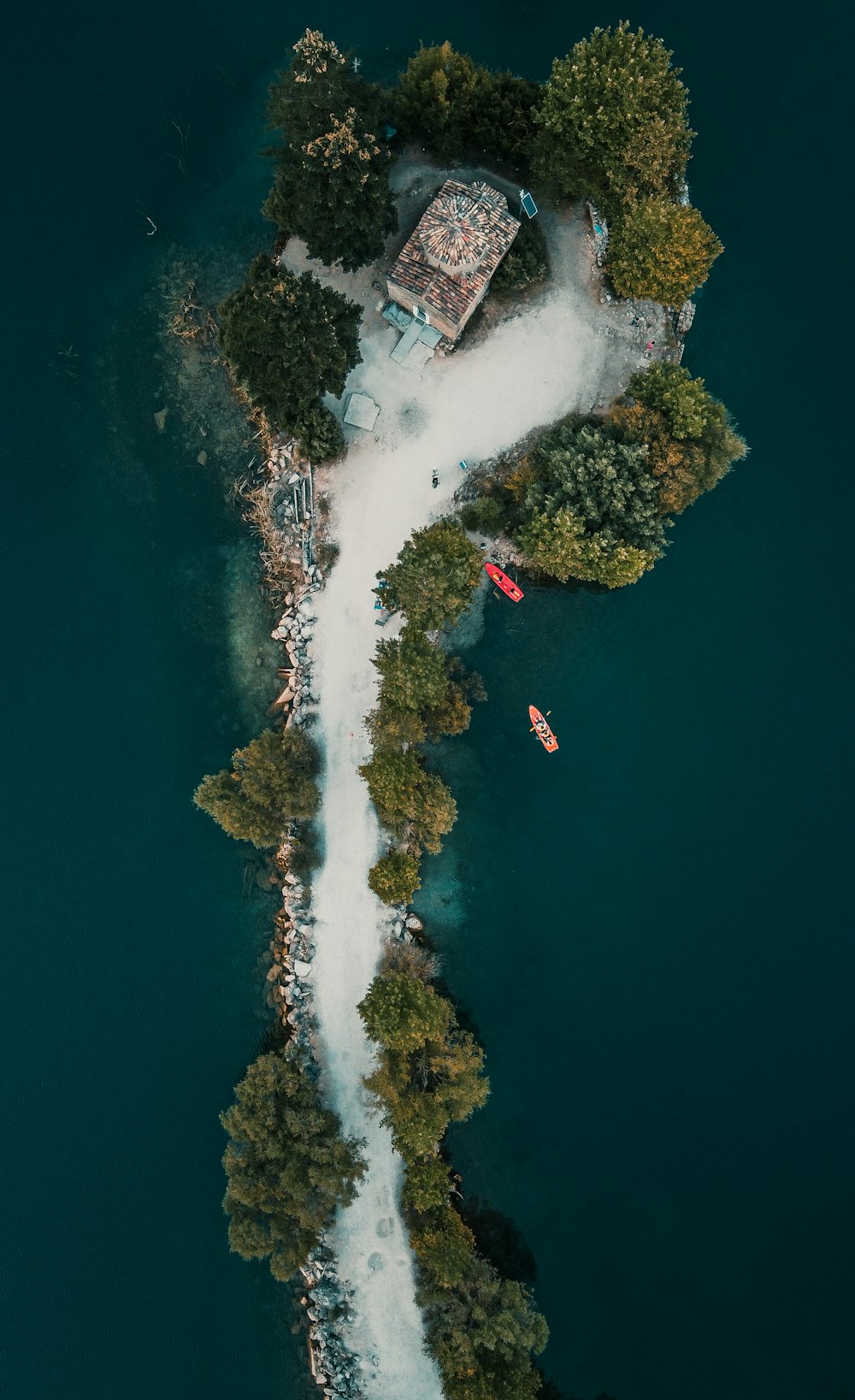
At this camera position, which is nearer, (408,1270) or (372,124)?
(372,124)

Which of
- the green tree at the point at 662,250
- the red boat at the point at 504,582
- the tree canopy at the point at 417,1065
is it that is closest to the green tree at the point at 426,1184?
the tree canopy at the point at 417,1065

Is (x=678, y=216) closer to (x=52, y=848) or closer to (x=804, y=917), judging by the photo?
(x=804, y=917)

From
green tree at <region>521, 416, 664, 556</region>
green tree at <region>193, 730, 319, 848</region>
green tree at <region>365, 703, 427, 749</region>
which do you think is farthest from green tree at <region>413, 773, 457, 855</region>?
green tree at <region>521, 416, 664, 556</region>

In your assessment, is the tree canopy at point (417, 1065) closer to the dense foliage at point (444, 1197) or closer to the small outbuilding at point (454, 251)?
the dense foliage at point (444, 1197)

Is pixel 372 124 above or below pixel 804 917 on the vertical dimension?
above

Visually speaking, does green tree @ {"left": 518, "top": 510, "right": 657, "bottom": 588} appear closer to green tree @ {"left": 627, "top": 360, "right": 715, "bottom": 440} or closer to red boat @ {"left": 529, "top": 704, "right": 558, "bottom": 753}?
green tree @ {"left": 627, "top": 360, "right": 715, "bottom": 440}

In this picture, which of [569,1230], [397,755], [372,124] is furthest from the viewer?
[569,1230]

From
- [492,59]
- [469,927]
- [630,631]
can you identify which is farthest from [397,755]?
[492,59]
